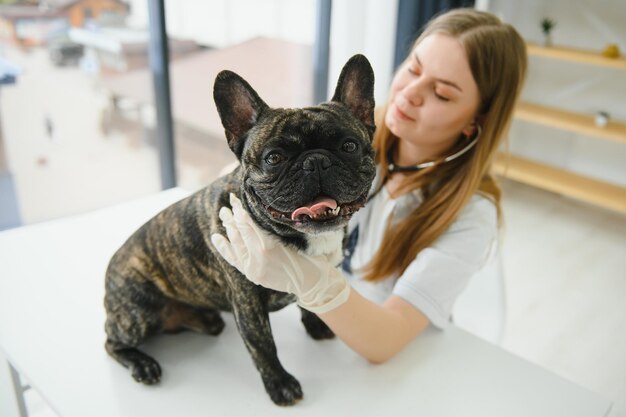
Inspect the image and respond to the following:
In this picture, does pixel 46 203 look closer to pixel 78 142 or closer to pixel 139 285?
pixel 78 142

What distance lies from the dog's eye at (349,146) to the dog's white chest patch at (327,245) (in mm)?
160

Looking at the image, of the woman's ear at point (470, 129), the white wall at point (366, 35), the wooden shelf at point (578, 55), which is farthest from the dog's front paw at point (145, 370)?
the wooden shelf at point (578, 55)

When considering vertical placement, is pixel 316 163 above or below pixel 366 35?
above

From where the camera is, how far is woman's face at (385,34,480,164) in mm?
1268

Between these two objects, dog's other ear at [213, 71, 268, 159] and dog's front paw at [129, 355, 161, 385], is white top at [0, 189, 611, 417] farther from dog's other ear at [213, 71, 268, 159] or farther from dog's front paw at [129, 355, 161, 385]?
dog's other ear at [213, 71, 268, 159]

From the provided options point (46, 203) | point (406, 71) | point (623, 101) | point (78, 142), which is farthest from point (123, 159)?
point (623, 101)

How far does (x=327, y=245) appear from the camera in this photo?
0.97 meters

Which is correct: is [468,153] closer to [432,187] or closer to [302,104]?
[432,187]

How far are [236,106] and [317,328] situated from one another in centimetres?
54

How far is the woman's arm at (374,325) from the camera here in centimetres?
104

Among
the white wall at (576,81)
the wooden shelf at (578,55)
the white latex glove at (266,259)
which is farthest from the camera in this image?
the white wall at (576,81)

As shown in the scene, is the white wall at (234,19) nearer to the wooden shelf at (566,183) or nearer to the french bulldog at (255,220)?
the wooden shelf at (566,183)

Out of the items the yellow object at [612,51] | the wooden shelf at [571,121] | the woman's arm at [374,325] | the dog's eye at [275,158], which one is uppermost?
the dog's eye at [275,158]

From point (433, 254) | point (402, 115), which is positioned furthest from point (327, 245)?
point (402, 115)
